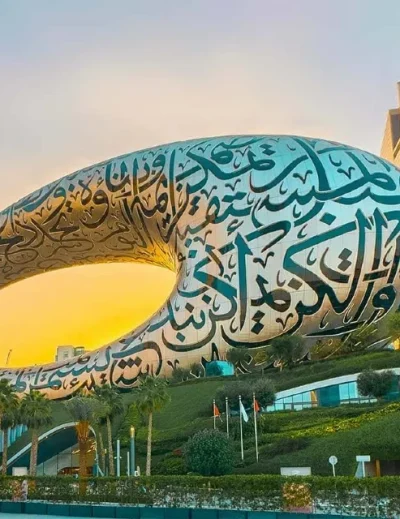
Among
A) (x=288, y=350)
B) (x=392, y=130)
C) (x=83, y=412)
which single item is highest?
(x=392, y=130)

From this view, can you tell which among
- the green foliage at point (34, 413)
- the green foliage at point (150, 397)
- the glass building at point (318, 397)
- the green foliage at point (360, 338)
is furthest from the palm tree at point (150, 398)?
the green foliage at point (360, 338)

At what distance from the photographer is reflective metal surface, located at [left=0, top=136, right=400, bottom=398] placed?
35.7 m

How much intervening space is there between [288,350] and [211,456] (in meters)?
14.3

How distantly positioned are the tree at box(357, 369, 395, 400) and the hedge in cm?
1126

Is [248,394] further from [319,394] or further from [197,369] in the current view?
A: [197,369]

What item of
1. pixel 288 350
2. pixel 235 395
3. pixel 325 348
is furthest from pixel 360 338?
pixel 235 395

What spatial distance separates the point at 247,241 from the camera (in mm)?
37188

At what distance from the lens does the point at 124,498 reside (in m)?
19.2

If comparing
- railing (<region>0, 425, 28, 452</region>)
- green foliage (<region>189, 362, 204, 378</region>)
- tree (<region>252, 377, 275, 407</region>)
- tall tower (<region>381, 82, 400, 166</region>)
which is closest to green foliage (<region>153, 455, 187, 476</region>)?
tree (<region>252, 377, 275, 407</region>)

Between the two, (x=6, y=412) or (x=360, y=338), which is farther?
(x=360, y=338)

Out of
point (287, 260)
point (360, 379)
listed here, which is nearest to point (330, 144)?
point (287, 260)

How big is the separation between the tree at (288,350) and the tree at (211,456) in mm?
13775

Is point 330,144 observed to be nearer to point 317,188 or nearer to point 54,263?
point 317,188

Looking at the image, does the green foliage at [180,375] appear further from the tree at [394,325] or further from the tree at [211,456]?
the tree at [211,456]
